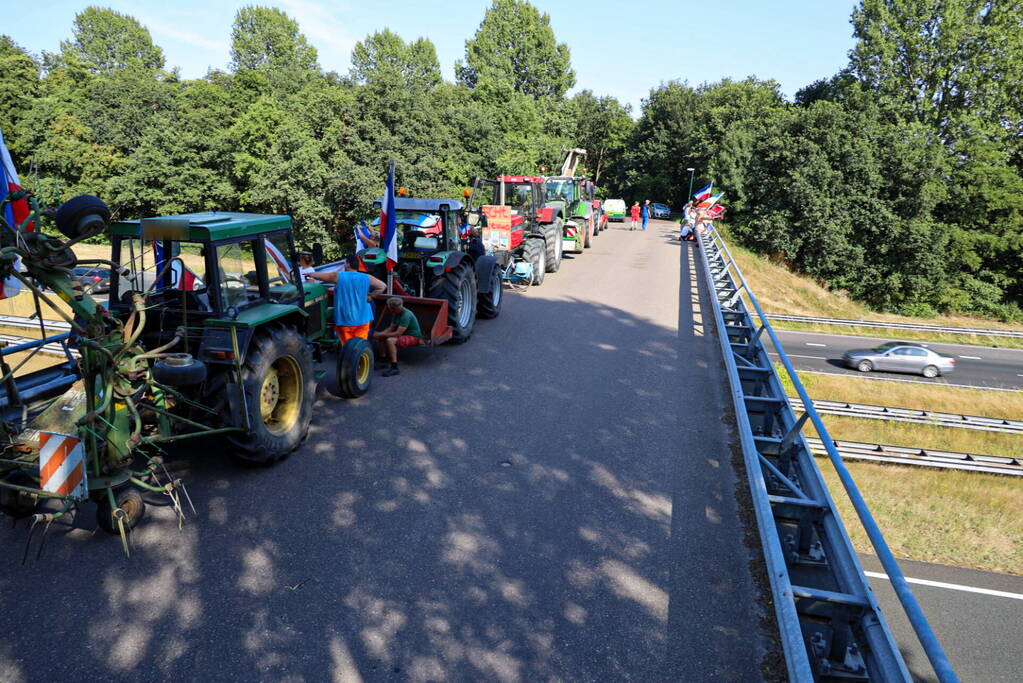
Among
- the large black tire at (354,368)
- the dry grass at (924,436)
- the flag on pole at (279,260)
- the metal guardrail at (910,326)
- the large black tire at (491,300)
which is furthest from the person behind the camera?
the metal guardrail at (910,326)

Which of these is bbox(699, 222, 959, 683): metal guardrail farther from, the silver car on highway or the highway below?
the silver car on highway

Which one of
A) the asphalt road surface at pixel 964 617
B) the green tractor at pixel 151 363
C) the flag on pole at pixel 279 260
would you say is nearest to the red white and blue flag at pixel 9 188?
the green tractor at pixel 151 363

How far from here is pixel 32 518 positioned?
4.98 metres

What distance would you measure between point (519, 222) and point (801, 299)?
1021 inches

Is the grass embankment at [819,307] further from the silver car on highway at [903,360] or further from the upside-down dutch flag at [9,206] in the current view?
the upside-down dutch flag at [9,206]

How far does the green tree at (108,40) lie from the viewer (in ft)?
246

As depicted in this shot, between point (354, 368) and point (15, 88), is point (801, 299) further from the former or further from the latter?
point (15, 88)

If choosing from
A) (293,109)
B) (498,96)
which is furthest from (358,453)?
(498,96)

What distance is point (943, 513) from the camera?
12016 millimetres

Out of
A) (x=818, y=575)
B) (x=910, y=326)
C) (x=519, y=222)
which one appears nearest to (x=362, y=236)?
(x=519, y=222)

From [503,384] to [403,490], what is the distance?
3.08 m

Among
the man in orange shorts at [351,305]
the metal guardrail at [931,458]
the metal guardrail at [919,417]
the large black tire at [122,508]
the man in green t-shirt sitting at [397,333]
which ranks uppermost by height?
Result: the man in orange shorts at [351,305]

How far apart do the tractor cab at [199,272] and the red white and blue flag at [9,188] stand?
71cm

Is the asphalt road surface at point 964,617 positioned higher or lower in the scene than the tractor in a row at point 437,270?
lower
